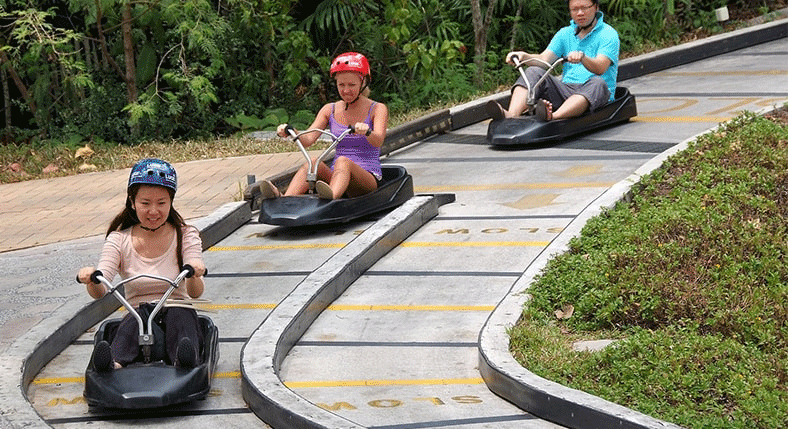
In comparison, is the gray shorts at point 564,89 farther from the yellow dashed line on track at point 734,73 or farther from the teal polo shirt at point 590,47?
the yellow dashed line on track at point 734,73

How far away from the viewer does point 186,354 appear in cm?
569

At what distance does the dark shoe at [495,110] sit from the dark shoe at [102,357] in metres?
5.63

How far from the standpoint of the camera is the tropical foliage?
12.6 metres

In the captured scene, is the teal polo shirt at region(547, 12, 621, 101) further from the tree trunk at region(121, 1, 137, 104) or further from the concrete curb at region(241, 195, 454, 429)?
the tree trunk at region(121, 1, 137, 104)

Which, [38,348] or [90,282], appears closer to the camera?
[90,282]

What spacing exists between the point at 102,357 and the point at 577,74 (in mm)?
6398

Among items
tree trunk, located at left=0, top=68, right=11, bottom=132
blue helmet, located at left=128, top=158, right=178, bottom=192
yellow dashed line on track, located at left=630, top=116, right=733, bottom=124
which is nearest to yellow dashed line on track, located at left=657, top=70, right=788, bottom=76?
yellow dashed line on track, located at left=630, top=116, right=733, bottom=124

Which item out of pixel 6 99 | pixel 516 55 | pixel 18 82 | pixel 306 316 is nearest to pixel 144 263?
pixel 306 316

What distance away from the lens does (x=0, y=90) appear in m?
14.3

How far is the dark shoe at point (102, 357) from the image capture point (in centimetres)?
562

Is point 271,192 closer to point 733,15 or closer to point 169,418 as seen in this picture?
point 169,418

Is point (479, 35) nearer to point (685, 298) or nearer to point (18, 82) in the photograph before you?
point (18, 82)

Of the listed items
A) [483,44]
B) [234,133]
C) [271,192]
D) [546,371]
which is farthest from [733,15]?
[546,371]

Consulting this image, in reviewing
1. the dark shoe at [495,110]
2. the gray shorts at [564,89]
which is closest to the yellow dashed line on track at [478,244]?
the dark shoe at [495,110]
